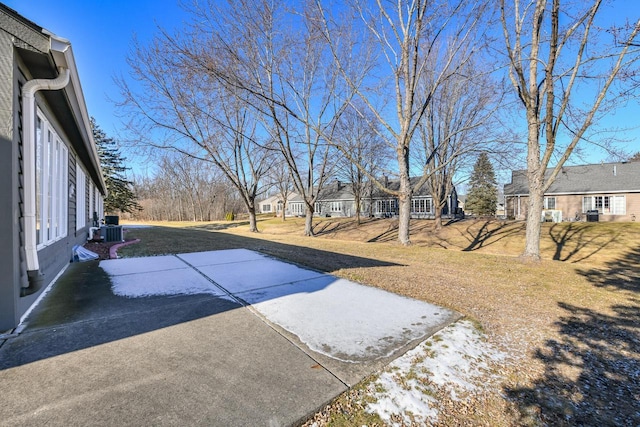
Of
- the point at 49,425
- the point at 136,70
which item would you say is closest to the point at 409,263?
the point at 49,425

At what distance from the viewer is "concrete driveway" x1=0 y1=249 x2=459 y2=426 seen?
1.79 meters

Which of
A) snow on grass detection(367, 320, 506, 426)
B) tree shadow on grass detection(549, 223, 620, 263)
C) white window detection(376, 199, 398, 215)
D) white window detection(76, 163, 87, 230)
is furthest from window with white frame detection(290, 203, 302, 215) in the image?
snow on grass detection(367, 320, 506, 426)

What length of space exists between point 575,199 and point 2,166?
31359mm

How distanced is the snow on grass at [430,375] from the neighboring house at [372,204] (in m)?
27.7

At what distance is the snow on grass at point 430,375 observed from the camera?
6.13 ft

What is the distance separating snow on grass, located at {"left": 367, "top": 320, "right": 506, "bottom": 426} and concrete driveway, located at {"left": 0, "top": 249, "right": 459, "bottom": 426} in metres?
0.15

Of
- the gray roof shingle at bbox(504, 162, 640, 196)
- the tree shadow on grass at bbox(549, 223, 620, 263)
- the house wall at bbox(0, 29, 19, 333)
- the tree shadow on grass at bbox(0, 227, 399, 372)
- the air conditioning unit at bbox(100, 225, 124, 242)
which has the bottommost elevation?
the tree shadow on grass at bbox(549, 223, 620, 263)

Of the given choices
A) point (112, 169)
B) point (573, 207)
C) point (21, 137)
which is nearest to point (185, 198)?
point (112, 169)

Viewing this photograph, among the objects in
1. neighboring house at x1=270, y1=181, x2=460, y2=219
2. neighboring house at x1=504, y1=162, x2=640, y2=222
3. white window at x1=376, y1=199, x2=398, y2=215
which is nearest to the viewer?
neighboring house at x1=504, y1=162, x2=640, y2=222

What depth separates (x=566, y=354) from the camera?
258 cm

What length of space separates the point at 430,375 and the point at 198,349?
1.94m

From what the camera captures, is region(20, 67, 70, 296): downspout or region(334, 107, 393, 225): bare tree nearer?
region(20, 67, 70, 296): downspout

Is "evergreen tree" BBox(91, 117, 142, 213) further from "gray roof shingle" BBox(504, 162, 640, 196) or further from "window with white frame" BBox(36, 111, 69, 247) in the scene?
"gray roof shingle" BBox(504, 162, 640, 196)

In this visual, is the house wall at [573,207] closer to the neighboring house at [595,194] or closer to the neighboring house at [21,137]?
the neighboring house at [595,194]
